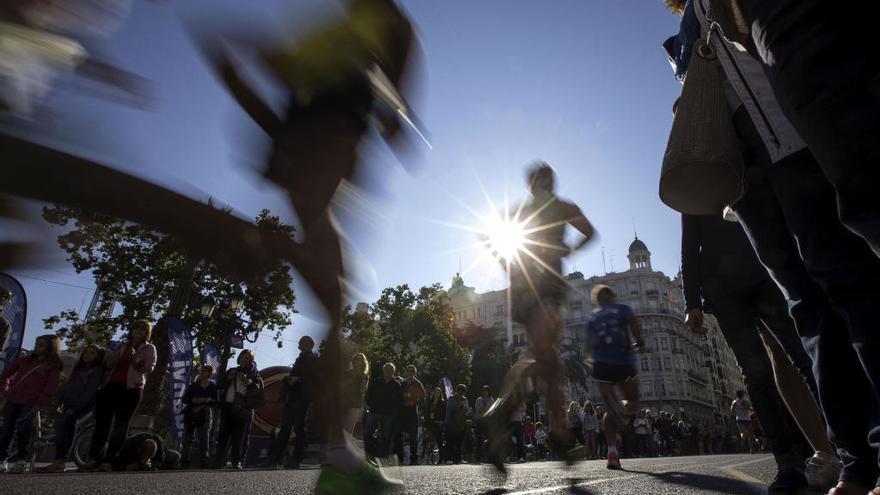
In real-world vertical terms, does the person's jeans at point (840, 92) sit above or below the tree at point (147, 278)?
above

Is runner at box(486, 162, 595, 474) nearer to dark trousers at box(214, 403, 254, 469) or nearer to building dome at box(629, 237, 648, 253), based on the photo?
dark trousers at box(214, 403, 254, 469)

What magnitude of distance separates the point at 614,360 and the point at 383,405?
427cm

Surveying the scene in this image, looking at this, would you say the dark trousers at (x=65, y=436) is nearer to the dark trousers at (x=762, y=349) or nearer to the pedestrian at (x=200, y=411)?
the pedestrian at (x=200, y=411)

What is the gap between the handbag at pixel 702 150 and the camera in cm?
154

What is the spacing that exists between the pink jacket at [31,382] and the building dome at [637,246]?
8475cm

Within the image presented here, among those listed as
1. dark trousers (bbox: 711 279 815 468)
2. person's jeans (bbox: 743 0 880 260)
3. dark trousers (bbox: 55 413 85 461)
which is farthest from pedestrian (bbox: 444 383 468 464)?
person's jeans (bbox: 743 0 880 260)

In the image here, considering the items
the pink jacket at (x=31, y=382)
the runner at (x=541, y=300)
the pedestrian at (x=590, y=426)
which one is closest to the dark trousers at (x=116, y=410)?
the pink jacket at (x=31, y=382)

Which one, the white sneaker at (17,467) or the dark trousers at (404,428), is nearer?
the white sneaker at (17,467)

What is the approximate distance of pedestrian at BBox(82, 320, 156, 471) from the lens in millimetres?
4840

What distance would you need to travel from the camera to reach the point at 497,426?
312 cm

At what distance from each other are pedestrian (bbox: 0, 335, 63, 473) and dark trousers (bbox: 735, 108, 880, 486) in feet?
20.1

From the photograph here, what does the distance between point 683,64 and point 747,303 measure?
4.08 ft

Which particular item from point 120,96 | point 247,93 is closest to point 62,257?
point 120,96

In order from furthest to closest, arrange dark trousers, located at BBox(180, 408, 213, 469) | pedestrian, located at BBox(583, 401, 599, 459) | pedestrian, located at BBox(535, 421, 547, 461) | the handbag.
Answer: pedestrian, located at BBox(535, 421, 547, 461) < pedestrian, located at BBox(583, 401, 599, 459) < dark trousers, located at BBox(180, 408, 213, 469) < the handbag
